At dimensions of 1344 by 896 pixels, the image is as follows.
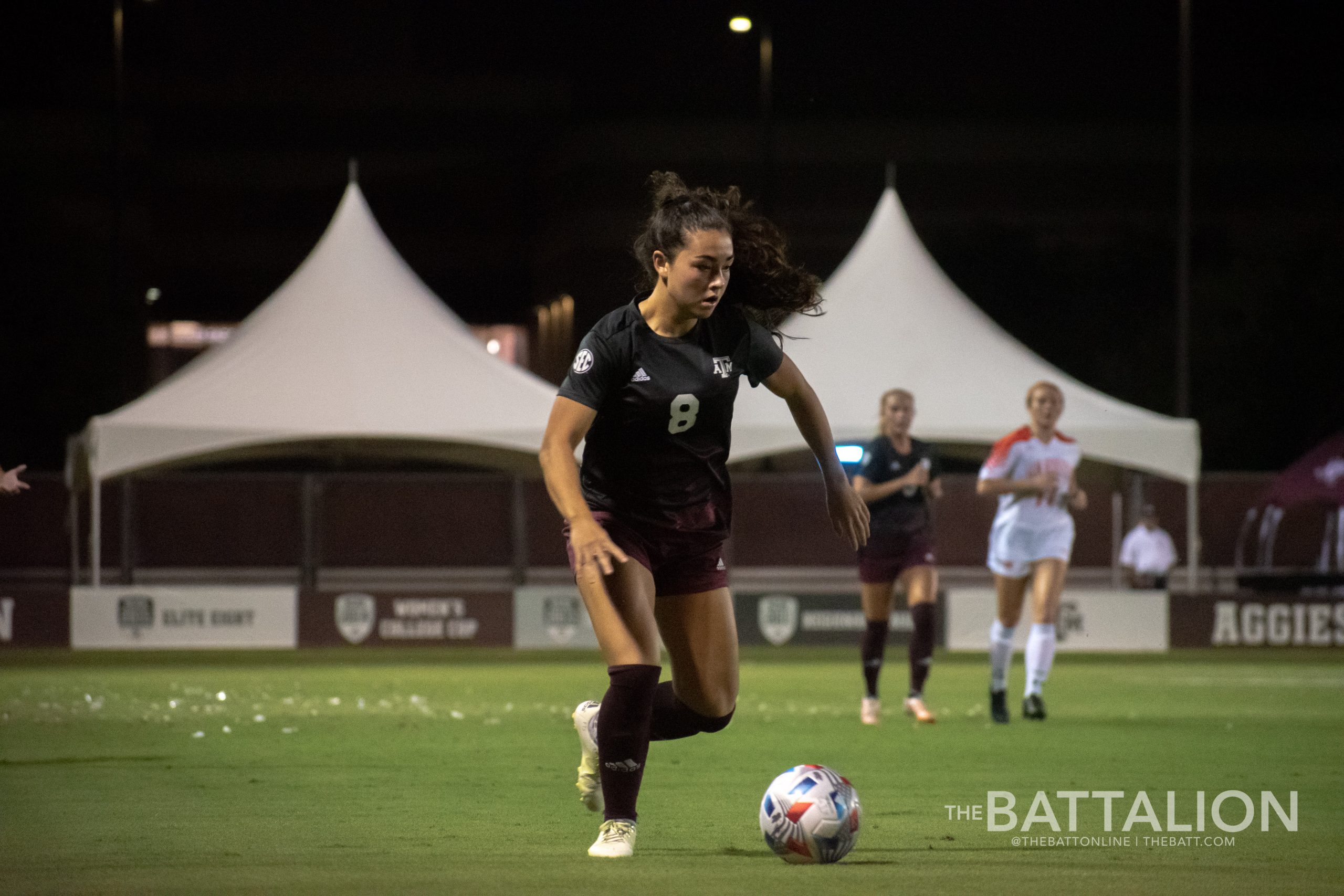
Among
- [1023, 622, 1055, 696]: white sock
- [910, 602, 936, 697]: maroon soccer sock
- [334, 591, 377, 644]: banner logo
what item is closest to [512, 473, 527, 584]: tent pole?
[334, 591, 377, 644]: banner logo

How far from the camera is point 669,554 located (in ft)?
21.6

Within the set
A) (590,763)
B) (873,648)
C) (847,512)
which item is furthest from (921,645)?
(847,512)

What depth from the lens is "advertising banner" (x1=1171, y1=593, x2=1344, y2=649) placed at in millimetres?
21828

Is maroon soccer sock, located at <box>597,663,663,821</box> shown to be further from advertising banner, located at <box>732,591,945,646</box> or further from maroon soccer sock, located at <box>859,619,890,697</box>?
Answer: advertising banner, located at <box>732,591,945,646</box>

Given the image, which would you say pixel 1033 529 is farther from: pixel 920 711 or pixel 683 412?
pixel 683 412

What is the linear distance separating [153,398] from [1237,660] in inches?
481

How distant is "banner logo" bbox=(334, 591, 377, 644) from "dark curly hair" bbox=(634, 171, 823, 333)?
1511cm

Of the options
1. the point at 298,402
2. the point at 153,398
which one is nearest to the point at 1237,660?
the point at 298,402

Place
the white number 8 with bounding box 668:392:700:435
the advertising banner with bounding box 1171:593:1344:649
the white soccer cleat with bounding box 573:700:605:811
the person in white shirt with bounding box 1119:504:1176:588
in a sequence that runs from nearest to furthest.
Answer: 1. the white number 8 with bounding box 668:392:700:435
2. the white soccer cleat with bounding box 573:700:605:811
3. the advertising banner with bounding box 1171:593:1344:649
4. the person in white shirt with bounding box 1119:504:1176:588

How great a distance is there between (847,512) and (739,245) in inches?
43.1

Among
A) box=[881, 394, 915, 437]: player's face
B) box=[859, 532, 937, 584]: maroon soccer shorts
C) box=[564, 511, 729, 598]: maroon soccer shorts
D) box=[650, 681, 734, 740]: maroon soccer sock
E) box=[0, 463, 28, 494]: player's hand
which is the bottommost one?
box=[650, 681, 734, 740]: maroon soccer sock

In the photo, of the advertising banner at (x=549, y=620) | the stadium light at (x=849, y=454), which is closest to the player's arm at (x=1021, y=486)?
the stadium light at (x=849, y=454)

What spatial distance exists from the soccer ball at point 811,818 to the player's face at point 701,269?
166 cm

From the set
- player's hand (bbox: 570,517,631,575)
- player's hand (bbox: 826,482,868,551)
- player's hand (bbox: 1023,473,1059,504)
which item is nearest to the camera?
player's hand (bbox: 570,517,631,575)
